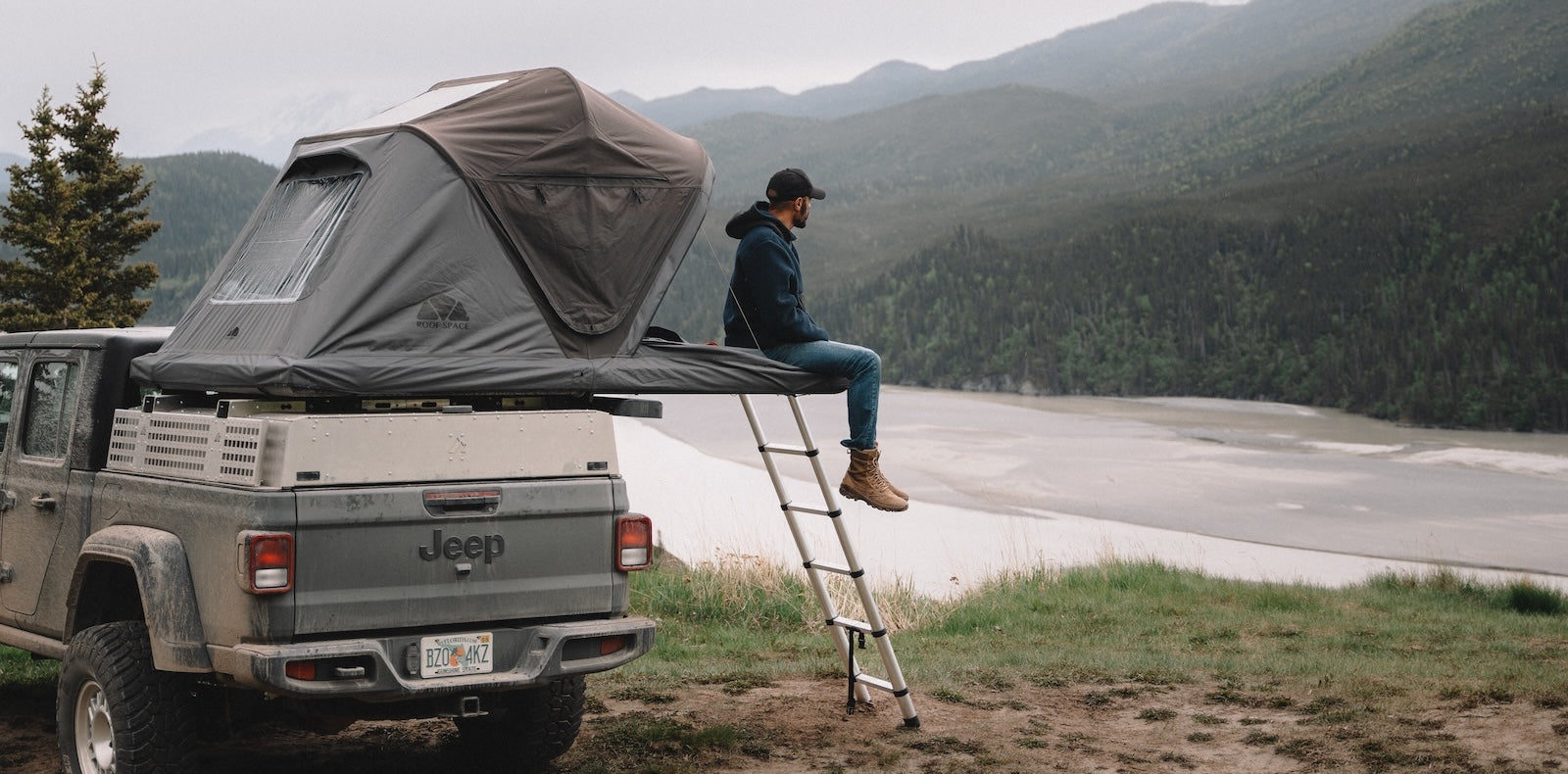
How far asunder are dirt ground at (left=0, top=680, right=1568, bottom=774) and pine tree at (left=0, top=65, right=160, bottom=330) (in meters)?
21.6

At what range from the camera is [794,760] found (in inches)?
314

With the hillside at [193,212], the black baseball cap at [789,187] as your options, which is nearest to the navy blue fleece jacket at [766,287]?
the black baseball cap at [789,187]

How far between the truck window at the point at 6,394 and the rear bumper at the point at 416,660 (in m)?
2.56

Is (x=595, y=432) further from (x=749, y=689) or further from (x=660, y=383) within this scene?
(x=749, y=689)

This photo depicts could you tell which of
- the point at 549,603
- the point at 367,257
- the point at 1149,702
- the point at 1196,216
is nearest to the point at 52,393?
the point at 367,257

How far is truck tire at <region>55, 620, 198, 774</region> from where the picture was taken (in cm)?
649

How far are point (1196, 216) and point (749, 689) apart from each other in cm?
6934

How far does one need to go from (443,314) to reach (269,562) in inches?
68.4

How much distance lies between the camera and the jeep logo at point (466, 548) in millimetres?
6336

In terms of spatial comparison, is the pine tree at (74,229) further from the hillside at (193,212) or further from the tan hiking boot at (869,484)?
the hillside at (193,212)

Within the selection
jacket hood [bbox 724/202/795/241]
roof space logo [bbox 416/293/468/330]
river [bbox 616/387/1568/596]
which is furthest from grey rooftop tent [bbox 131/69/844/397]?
river [bbox 616/387/1568/596]

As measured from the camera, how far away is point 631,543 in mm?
6809

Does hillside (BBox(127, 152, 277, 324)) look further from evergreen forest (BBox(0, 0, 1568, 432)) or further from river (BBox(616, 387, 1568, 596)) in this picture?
river (BBox(616, 387, 1568, 596))

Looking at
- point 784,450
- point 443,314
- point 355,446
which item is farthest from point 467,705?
point 784,450
